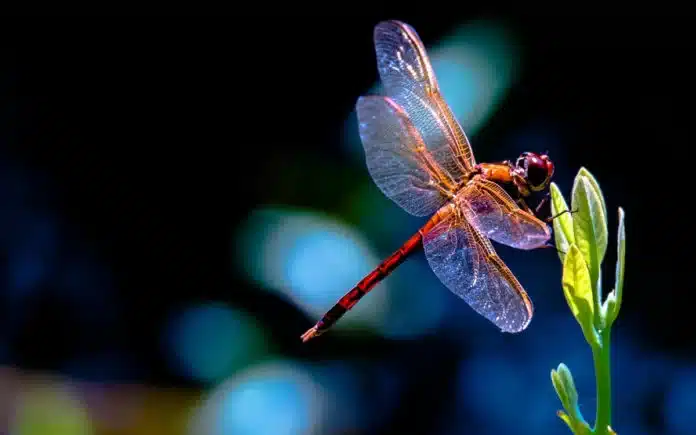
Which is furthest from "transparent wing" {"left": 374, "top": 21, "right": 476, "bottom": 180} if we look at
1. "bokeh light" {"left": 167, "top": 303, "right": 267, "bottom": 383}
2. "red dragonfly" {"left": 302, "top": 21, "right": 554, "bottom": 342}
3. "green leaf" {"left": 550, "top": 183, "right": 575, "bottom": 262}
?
"bokeh light" {"left": 167, "top": 303, "right": 267, "bottom": 383}

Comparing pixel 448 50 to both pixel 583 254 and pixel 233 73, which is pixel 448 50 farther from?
pixel 583 254

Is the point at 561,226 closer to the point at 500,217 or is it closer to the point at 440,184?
the point at 500,217

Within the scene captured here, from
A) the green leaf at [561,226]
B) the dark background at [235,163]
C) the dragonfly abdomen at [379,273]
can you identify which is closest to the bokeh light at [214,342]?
the dark background at [235,163]

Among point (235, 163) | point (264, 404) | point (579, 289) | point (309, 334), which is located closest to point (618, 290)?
point (579, 289)

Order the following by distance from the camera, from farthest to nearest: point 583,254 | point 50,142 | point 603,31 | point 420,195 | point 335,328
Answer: point 50,142 < point 603,31 < point 335,328 < point 420,195 < point 583,254

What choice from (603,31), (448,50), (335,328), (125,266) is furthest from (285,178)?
(603,31)

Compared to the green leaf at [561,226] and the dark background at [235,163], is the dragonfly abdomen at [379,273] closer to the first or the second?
the green leaf at [561,226]

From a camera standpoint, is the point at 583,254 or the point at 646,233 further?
the point at 646,233

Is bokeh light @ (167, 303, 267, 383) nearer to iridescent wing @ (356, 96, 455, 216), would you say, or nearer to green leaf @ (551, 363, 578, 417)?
iridescent wing @ (356, 96, 455, 216)
